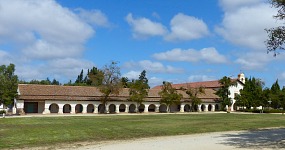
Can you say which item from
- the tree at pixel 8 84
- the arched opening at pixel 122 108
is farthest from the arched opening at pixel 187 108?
the tree at pixel 8 84

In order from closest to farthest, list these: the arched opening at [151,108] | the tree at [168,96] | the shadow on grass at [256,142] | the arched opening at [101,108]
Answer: the shadow on grass at [256,142], the arched opening at [101,108], the tree at [168,96], the arched opening at [151,108]

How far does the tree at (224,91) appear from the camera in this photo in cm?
7325

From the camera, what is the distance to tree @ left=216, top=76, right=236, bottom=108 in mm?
73250

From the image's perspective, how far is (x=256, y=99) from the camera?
71.8 m

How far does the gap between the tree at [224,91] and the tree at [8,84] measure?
40.6 m

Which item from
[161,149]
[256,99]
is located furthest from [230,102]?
[161,149]

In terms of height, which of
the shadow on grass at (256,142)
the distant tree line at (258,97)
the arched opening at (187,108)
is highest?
the distant tree line at (258,97)

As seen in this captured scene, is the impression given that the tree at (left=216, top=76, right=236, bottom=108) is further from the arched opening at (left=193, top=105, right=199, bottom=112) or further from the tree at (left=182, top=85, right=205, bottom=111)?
the arched opening at (left=193, top=105, right=199, bottom=112)

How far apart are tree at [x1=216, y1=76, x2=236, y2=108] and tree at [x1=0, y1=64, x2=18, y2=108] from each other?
4061 centimetres

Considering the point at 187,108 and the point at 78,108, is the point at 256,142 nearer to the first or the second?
the point at 78,108

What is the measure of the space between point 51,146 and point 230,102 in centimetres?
6173

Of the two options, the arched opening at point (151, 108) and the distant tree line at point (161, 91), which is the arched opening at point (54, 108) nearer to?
the distant tree line at point (161, 91)

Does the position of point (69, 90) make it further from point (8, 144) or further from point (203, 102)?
point (8, 144)

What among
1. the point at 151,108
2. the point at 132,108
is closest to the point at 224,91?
the point at 151,108
